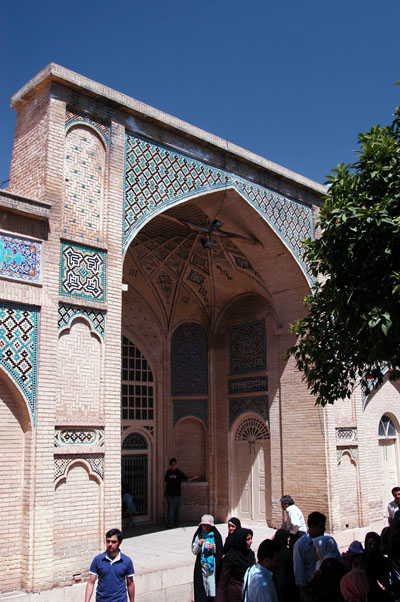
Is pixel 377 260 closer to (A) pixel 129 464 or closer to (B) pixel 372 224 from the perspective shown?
(B) pixel 372 224

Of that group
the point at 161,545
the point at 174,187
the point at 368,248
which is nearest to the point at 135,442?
the point at 161,545

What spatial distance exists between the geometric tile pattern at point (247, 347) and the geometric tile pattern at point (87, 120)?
5287mm

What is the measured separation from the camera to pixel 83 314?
7352 mm

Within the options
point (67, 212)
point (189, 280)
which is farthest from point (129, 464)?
point (67, 212)

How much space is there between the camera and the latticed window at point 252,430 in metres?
11.8

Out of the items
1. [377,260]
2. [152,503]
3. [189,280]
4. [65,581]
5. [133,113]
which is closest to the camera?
[377,260]

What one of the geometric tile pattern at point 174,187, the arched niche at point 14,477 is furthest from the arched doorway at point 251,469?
the arched niche at point 14,477

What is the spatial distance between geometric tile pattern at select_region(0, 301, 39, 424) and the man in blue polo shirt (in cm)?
230

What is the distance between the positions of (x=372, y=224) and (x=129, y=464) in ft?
24.6

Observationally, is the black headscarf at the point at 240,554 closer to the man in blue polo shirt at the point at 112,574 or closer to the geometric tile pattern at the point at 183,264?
the man in blue polo shirt at the point at 112,574

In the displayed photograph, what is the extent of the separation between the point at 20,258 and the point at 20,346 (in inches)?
37.8

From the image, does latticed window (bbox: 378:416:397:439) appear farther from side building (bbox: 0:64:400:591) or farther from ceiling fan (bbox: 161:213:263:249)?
ceiling fan (bbox: 161:213:263:249)

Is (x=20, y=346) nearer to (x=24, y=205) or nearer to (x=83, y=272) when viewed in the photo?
(x=83, y=272)

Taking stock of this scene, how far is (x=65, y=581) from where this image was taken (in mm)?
6602
